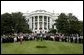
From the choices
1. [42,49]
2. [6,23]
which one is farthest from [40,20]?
[42,49]

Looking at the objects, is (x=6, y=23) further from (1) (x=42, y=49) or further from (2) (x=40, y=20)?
(2) (x=40, y=20)

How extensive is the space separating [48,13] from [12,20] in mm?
90608

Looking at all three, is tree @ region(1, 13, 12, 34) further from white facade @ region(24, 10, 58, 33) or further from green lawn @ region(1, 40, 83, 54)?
white facade @ region(24, 10, 58, 33)

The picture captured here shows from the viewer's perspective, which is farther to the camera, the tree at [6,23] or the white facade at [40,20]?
the white facade at [40,20]

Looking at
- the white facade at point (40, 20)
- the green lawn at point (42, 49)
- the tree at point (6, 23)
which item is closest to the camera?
the green lawn at point (42, 49)

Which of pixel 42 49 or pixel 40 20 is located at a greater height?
pixel 40 20

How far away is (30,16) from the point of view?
17175 centimetres

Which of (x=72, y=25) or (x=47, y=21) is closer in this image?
(x=72, y=25)

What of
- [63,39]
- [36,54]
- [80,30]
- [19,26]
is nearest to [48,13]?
[19,26]

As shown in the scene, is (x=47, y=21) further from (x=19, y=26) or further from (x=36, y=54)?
(x=36, y=54)

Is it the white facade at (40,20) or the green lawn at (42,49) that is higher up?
the white facade at (40,20)

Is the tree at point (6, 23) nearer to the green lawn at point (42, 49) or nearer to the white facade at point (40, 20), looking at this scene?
the green lawn at point (42, 49)

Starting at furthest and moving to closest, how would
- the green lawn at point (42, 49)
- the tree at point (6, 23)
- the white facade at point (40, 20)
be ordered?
the white facade at point (40, 20), the tree at point (6, 23), the green lawn at point (42, 49)

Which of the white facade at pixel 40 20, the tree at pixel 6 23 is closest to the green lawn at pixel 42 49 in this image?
the tree at pixel 6 23
